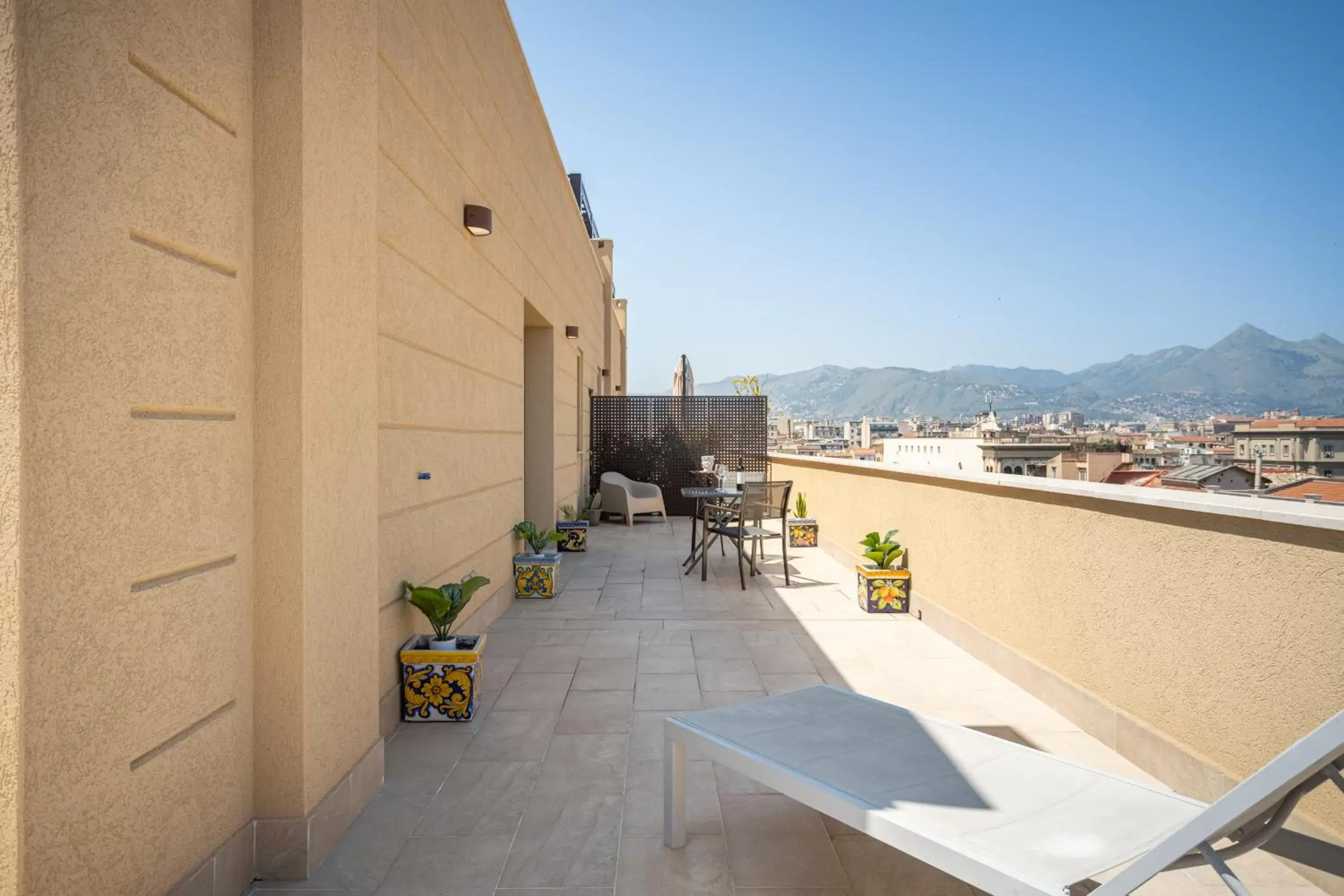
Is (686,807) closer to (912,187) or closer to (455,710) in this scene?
(455,710)

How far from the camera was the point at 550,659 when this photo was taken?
358 centimetres

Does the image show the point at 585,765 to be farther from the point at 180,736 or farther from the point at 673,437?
the point at 673,437

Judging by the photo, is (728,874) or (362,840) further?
(362,840)

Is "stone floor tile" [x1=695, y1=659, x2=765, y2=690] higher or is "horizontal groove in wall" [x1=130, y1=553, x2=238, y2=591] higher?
"horizontal groove in wall" [x1=130, y1=553, x2=238, y2=591]

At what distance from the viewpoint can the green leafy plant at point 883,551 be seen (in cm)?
468

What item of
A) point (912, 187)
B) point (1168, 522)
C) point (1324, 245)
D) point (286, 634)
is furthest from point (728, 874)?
point (1324, 245)

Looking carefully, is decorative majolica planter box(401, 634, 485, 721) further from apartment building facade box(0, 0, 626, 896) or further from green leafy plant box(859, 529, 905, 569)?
green leafy plant box(859, 529, 905, 569)

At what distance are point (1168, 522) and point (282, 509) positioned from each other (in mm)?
2677

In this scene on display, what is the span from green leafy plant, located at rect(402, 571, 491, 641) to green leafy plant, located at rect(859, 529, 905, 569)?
2794mm

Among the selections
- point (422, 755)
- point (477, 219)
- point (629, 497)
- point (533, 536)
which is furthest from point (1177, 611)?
point (629, 497)

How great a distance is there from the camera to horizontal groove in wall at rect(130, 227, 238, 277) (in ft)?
4.33

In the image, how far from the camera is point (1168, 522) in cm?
226

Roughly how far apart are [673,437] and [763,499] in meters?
5.22

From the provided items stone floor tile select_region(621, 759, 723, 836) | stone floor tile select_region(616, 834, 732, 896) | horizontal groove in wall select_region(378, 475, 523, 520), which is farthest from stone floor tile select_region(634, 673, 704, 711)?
horizontal groove in wall select_region(378, 475, 523, 520)
